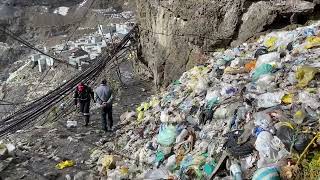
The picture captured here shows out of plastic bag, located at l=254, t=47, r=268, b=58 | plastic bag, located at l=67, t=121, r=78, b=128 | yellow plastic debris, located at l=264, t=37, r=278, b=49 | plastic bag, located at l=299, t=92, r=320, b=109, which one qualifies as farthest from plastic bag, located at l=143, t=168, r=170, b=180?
plastic bag, located at l=67, t=121, r=78, b=128

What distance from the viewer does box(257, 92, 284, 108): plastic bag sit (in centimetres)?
438

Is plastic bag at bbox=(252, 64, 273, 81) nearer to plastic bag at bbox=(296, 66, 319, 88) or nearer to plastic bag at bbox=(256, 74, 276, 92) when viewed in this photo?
plastic bag at bbox=(256, 74, 276, 92)

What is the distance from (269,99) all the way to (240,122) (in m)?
0.37

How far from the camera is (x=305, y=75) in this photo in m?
4.60

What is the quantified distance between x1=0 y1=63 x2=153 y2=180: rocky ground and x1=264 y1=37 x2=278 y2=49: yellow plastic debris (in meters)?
2.64

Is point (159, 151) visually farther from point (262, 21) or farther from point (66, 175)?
point (262, 21)

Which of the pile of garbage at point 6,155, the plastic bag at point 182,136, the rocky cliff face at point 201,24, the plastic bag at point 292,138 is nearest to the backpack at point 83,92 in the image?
the pile of garbage at point 6,155

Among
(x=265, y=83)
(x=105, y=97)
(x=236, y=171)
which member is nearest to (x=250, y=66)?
(x=265, y=83)

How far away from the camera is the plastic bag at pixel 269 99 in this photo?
14.4 feet

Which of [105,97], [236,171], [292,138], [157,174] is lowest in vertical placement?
[157,174]

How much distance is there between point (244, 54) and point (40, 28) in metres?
38.3

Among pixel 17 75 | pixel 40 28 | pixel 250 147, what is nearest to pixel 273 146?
pixel 250 147

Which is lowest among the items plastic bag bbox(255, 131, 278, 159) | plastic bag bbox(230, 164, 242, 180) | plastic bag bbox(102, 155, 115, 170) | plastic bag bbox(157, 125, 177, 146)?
plastic bag bbox(102, 155, 115, 170)

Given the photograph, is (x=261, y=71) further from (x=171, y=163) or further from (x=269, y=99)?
(x=171, y=163)
